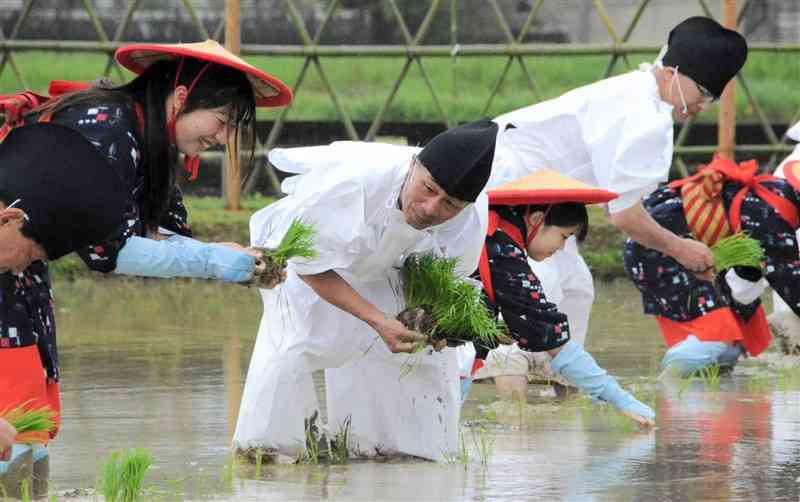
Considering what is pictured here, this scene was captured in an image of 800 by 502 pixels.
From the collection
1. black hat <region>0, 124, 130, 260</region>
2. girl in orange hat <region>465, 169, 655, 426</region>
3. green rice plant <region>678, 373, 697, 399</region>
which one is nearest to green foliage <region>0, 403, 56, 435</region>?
black hat <region>0, 124, 130, 260</region>

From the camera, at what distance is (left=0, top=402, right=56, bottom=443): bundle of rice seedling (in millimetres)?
4426

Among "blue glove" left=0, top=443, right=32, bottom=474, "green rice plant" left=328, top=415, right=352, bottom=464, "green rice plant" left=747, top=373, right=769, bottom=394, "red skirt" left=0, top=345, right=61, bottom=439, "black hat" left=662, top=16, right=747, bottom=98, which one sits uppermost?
"black hat" left=662, top=16, right=747, bottom=98

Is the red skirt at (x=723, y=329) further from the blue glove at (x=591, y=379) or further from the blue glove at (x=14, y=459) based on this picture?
the blue glove at (x=14, y=459)

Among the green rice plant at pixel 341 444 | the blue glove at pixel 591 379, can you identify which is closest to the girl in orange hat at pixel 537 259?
the blue glove at pixel 591 379

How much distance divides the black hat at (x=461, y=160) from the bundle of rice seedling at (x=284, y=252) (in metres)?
0.40

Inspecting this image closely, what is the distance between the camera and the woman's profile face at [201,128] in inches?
190

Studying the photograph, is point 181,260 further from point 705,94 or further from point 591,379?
point 705,94

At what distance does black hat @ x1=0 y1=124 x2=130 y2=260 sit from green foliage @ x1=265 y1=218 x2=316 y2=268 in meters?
0.68

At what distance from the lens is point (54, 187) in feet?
14.1

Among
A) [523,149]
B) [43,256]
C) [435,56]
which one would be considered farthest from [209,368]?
[435,56]

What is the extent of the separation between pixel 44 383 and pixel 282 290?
40.0 inches

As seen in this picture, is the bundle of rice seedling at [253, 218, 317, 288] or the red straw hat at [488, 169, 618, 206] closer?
the bundle of rice seedling at [253, 218, 317, 288]

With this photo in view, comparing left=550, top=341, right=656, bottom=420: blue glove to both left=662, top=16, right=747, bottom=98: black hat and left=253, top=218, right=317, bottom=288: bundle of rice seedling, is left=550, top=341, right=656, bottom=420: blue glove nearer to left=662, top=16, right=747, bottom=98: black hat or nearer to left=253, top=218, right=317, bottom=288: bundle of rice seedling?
left=253, top=218, right=317, bottom=288: bundle of rice seedling

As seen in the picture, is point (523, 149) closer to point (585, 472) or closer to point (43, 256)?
point (585, 472)
